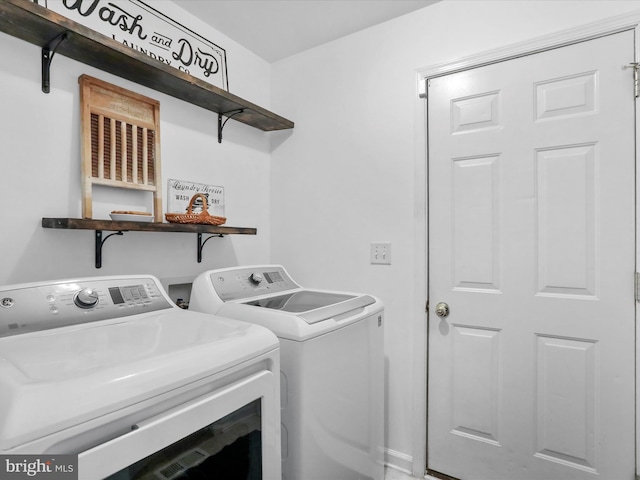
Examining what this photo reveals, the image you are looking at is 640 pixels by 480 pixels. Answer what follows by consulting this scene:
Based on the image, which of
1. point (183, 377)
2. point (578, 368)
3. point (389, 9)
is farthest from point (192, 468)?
point (389, 9)

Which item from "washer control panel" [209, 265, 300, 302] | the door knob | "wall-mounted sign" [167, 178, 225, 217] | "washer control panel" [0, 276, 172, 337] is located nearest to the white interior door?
the door knob

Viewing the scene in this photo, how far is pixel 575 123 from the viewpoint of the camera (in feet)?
5.21

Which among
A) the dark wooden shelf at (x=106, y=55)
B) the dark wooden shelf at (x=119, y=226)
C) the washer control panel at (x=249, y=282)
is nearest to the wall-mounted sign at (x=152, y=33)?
the dark wooden shelf at (x=106, y=55)

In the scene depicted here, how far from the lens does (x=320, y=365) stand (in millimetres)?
1326

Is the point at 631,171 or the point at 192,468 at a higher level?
the point at 631,171

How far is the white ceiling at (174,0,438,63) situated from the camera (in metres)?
1.91

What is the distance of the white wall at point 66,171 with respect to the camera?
1.34 metres

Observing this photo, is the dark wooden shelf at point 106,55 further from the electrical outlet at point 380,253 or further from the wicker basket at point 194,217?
the electrical outlet at point 380,253

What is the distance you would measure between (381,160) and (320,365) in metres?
1.21

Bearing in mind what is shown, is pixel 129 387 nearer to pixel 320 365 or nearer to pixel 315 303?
pixel 320 365

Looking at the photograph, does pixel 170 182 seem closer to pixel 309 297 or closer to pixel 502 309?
pixel 309 297

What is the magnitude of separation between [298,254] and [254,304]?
837 millimetres

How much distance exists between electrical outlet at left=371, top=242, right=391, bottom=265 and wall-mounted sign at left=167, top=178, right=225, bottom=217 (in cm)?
89

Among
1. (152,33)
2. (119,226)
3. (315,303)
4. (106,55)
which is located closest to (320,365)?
(315,303)
